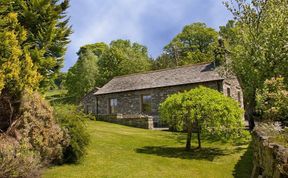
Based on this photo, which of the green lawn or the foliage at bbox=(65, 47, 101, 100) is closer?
the green lawn

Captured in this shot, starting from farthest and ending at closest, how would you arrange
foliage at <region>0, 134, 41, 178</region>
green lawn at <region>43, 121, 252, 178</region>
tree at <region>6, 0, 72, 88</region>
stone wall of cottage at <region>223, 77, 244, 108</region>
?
1. stone wall of cottage at <region>223, 77, 244, 108</region>
2. tree at <region>6, 0, 72, 88</region>
3. green lawn at <region>43, 121, 252, 178</region>
4. foliage at <region>0, 134, 41, 178</region>

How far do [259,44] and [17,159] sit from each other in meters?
14.2

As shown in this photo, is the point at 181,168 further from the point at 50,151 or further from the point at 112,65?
the point at 112,65

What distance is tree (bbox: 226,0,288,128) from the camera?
16125 millimetres

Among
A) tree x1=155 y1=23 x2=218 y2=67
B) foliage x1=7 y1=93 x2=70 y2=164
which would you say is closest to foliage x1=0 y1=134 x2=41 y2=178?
foliage x1=7 y1=93 x2=70 y2=164

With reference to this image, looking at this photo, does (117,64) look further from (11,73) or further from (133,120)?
(11,73)

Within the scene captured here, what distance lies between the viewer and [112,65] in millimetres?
47500

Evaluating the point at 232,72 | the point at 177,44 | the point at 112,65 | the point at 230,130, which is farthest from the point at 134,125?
the point at 177,44

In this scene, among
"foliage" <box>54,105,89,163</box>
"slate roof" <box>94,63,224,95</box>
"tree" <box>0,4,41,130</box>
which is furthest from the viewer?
"slate roof" <box>94,63,224,95</box>

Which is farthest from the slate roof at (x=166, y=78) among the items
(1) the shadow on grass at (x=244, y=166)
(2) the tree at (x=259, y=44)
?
(1) the shadow on grass at (x=244, y=166)

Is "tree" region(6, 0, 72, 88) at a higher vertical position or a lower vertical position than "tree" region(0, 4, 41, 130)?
higher

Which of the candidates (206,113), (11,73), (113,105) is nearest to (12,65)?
(11,73)

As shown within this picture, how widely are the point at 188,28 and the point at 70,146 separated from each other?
5074cm

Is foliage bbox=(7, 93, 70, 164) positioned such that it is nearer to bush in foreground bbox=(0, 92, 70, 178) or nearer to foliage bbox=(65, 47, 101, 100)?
bush in foreground bbox=(0, 92, 70, 178)
